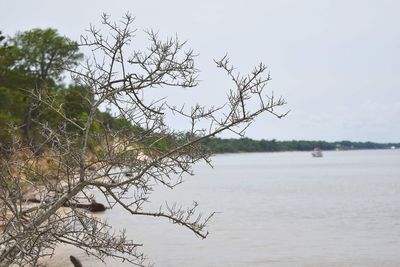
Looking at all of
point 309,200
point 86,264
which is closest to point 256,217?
point 309,200

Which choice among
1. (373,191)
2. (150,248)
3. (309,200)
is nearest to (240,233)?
(150,248)

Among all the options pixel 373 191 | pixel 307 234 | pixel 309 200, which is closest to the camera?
pixel 307 234

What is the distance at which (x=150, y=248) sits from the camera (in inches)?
778

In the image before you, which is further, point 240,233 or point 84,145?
point 240,233

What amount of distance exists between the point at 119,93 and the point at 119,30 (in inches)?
24.8

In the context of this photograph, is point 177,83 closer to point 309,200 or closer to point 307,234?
point 307,234

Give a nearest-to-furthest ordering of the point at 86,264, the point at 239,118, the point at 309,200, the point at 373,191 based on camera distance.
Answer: the point at 239,118 → the point at 86,264 → the point at 309,200 → the point at 373,191

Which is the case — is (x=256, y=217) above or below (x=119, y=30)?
below

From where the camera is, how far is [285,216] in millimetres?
31625

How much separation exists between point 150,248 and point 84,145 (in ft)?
46.8

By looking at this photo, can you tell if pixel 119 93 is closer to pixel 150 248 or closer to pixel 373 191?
pixel 150 248

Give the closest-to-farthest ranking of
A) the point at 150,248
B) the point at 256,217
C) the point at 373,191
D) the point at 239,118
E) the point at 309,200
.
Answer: the point at 239,118
the point at 150,248
the point at 256,217
the point at 309,200
the point at 373,191

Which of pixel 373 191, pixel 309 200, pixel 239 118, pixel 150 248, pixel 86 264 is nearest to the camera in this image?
pixel 239 118

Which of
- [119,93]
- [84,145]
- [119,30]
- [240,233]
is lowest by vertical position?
[240,233]
